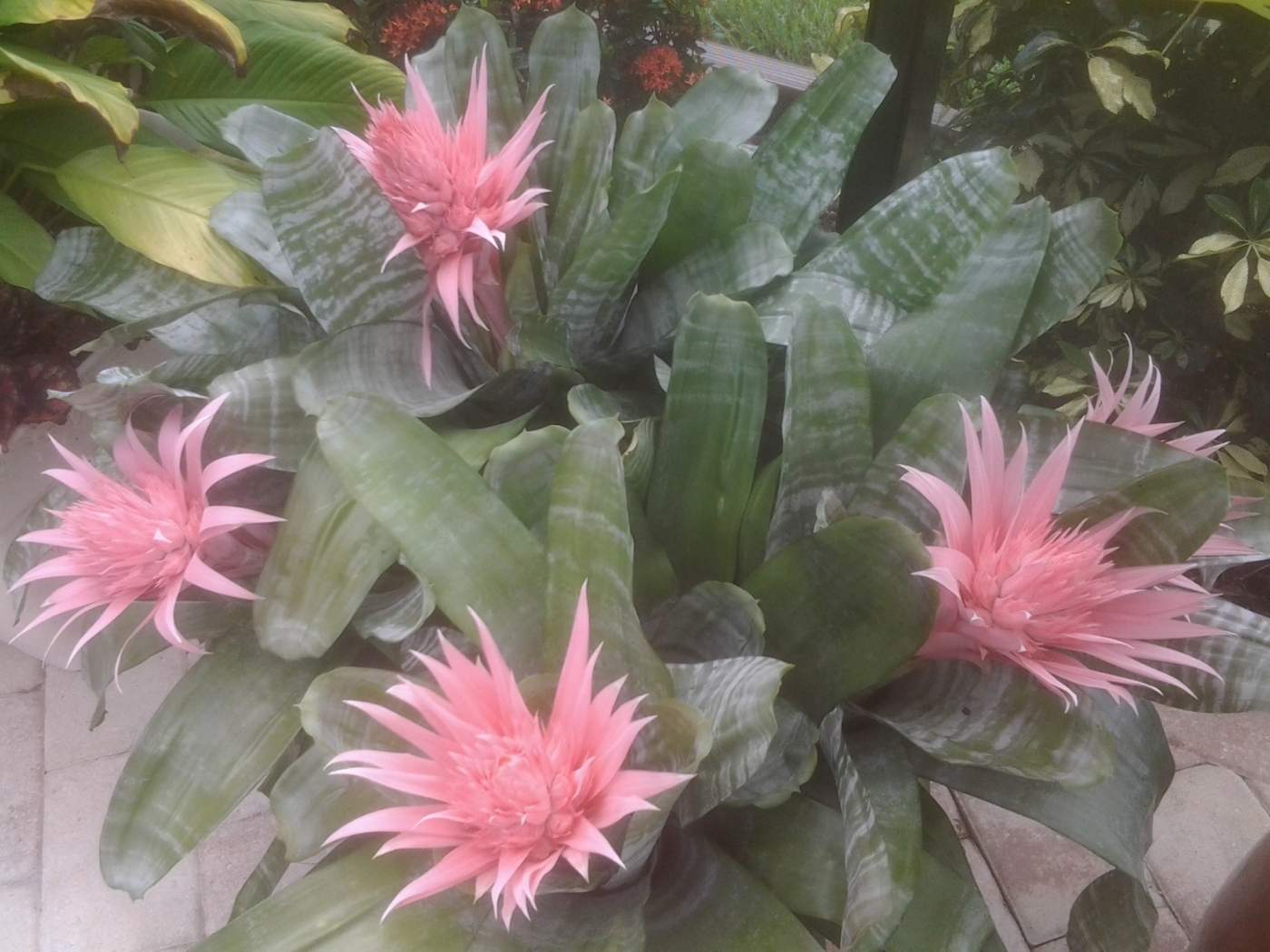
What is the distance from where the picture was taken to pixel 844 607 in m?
0.53

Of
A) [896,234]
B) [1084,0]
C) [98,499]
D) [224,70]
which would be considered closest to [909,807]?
[896,234]

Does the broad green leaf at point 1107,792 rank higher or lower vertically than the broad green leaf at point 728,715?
lower

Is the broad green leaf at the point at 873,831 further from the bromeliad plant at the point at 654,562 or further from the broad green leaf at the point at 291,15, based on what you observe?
the broad green leaf at the point at 291,15

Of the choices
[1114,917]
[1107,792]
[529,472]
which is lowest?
[1114,917]

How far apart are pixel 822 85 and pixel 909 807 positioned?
1.80 ft

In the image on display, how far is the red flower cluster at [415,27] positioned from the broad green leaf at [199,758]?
1.16 m

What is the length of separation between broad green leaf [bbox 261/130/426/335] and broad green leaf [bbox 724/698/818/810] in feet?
1.31

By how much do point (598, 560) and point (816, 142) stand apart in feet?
1.46

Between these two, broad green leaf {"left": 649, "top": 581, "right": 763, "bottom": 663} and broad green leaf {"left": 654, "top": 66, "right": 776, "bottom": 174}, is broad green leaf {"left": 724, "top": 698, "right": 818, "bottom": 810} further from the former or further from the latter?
broad green leaf {"left": 654, "top": 66, "right": 776, "bottom": 174}

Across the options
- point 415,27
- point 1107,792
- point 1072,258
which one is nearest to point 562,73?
point 1072,258

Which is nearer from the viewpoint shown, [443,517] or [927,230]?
[443,517]

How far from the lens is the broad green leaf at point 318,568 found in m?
0.55

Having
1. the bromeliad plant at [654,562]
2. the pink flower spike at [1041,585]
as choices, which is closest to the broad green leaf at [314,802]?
the bromeliad plant at [654,562]

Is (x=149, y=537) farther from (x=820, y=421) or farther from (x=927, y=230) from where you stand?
(x=927, y=230)
